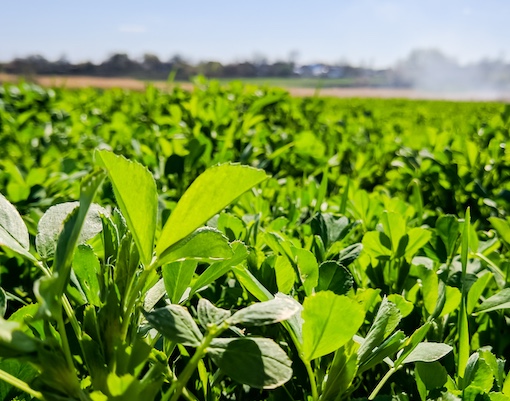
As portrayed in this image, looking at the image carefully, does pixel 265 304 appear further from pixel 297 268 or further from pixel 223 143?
pixel 223 143

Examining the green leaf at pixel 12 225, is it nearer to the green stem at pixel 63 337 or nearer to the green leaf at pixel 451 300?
the green stem at pixel 63 337

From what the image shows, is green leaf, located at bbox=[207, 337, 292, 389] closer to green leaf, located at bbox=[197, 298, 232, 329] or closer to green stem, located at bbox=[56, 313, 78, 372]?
green leaf, located at bbox=[197, 298, 232, 329]

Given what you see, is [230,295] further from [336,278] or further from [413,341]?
[413,341]

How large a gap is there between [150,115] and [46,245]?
287cm

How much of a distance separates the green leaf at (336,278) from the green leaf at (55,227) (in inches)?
12.6

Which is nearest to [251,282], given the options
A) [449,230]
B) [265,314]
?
[265,314]

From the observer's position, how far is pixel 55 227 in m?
0.65

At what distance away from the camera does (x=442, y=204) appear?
1.83 meters

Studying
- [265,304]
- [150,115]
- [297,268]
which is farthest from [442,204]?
[150,115]

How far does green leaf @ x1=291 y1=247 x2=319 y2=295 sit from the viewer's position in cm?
73

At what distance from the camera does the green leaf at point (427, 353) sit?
64 centimetres

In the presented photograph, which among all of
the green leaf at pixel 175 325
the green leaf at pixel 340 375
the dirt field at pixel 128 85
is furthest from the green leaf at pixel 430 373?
the dirt field at pixel 128 85

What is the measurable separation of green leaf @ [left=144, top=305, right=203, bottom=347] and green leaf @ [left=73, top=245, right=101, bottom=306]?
0.56 ft

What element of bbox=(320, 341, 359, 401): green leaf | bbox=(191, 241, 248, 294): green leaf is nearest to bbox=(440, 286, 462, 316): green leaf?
bbox=(320, 341, 359, 401): green leaf
